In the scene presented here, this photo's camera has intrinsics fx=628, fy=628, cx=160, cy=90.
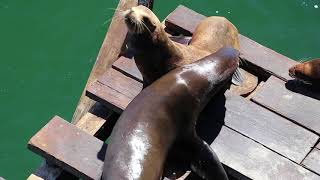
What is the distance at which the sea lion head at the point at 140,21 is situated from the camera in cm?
403

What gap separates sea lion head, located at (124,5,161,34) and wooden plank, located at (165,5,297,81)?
3.49ft

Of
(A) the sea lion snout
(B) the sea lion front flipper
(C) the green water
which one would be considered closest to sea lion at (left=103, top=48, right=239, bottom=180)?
(B) the sea lion front flipper

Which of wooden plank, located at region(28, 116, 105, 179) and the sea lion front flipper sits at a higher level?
wooden plank, located at region(28, 116, 105, 179)

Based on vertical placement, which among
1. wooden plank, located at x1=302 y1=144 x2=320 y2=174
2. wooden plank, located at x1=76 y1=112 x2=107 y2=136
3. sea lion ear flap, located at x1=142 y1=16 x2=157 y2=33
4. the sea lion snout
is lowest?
wooden plank, located at x1=302 y1=144 x2=320 y2=174

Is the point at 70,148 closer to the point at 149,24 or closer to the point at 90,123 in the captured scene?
the point at 90,123

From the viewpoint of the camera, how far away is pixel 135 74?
4.74m

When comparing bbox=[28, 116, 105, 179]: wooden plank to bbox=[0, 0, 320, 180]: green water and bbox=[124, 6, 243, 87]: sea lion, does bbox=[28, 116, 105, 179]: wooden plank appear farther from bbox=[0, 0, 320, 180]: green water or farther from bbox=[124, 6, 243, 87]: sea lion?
bbox=[0, 0, 320, 180]: green water

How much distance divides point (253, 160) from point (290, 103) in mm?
692

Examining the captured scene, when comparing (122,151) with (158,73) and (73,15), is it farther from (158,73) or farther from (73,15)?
(73,15)

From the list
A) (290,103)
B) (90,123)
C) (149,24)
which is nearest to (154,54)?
(149,24)

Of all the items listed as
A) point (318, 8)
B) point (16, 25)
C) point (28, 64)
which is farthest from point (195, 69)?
point (318, 8)

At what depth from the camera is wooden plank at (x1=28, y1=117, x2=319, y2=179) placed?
406 centimetres

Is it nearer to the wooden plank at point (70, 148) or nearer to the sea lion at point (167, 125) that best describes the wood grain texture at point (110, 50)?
the wooden plank at point (70, 148)

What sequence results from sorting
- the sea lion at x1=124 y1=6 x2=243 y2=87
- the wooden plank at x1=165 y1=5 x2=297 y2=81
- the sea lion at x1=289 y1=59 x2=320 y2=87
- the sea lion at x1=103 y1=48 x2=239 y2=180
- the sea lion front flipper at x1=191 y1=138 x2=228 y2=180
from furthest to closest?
the wooden plank at x1=165 y1=5 x2=297 y2=81, the sea lion at x1=289 y1=59 x2=320 y2=87, the sea lion at x1=124 y1=6 x2=243 y2=87, the sea lion front flipper at x1=191 y1=138 x2=228 y2=180, the sea lion at x1=103 y1=48 x2=239 y2=180
